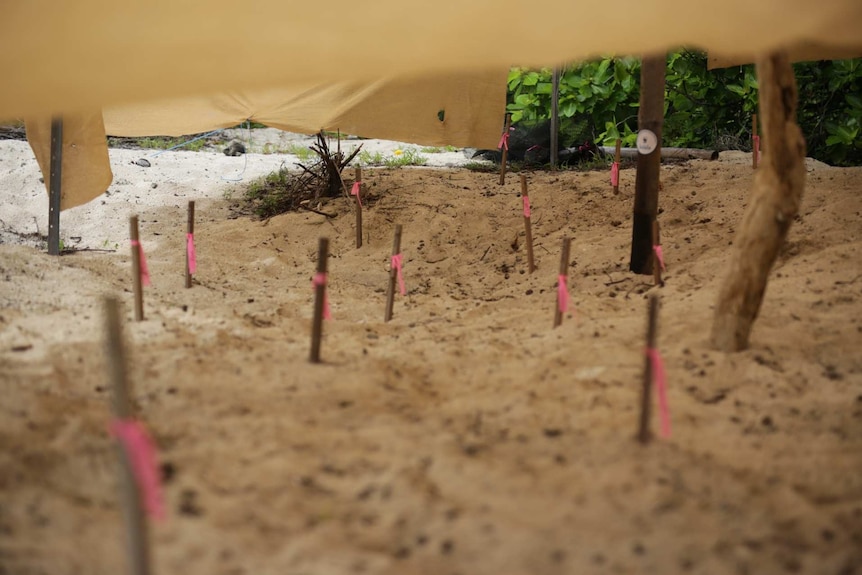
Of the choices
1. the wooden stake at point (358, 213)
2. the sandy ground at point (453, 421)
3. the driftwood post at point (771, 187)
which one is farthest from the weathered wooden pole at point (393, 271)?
the wooden stake at point (358, 213)

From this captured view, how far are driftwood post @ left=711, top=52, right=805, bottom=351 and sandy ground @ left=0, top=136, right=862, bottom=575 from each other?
1.04ft

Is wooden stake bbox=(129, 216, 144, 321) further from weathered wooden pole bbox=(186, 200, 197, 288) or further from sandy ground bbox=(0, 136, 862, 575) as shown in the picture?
weathered wooden pole bbox=(186, 200, 197, 288)

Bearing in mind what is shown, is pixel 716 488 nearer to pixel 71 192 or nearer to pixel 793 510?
pixel 793 510

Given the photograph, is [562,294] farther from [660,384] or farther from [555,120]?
[555,120]

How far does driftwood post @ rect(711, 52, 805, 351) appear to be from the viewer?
3.03 metres

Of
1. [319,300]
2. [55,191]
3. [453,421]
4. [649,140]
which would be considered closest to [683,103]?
[649,140]

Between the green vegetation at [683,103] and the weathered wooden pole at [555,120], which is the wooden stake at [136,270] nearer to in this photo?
the weathered wooden pole at [555,120]

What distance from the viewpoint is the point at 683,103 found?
8.40 m

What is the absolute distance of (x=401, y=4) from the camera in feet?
8.55

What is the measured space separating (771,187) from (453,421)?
60.5 inches

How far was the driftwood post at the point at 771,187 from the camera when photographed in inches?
119

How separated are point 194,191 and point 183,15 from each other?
5523 mm

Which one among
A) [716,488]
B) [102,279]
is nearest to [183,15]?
[716,488]

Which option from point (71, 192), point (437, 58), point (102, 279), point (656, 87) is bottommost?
point (102, 279)
